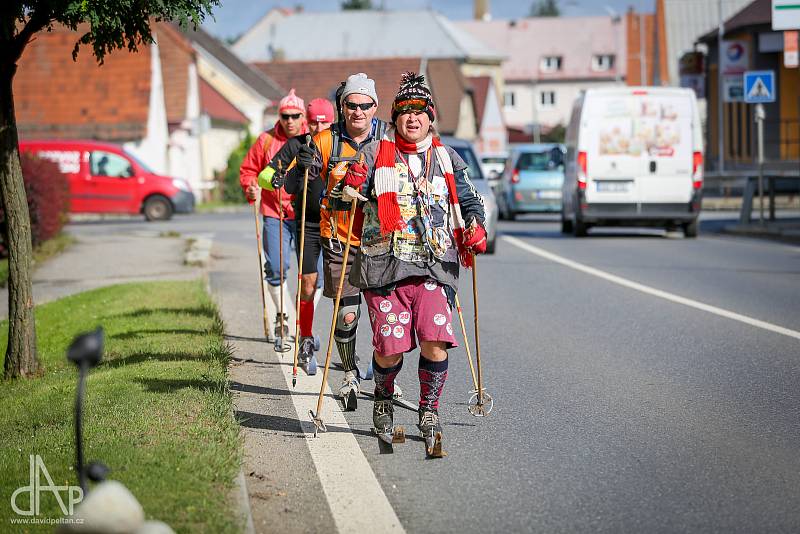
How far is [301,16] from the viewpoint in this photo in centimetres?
10400

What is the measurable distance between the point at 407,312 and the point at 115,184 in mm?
30475

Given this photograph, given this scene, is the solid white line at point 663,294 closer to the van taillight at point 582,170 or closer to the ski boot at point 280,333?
the van taillight at point 582,170

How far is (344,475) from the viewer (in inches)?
243

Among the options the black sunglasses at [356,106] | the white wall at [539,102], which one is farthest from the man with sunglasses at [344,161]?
the white wall at [539,102]

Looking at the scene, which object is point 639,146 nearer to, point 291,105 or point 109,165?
point 291,105

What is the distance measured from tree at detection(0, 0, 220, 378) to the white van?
14.9 metres

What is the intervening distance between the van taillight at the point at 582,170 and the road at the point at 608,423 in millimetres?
8443

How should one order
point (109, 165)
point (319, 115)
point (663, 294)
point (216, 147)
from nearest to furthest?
point (319, 115) < point (663, 294) < point (109, 165) < point (216, 147)

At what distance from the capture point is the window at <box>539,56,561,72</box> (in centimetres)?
11844

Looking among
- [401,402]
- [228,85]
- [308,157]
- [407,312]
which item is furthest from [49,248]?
[228,85]

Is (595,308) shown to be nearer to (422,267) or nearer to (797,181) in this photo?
(422,267)

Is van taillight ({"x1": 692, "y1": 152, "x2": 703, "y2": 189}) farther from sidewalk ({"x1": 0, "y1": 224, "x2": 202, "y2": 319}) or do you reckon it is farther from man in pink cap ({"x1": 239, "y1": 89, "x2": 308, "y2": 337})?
man in pink cap ({"x1": 239, "y1": 89, "x2": 308, "y2": 337})

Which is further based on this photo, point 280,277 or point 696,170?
point 696,170

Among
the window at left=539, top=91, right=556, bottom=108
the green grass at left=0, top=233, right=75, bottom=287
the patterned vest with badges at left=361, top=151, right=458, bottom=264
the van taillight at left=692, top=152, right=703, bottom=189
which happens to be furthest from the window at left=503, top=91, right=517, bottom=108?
the patterned vest with badges at left=361, top=151, right=458, bottom=264
